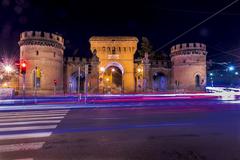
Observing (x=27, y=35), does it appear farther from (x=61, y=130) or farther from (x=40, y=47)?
(x=61, y=130)

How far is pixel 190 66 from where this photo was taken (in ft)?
136

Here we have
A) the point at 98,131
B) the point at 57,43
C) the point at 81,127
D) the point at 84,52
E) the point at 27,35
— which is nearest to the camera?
the point at 98,131

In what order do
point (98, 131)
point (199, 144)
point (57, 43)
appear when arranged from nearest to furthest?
point (199, 144), point (98, 131), point (57, 43)

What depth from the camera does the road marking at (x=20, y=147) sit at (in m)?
6.30

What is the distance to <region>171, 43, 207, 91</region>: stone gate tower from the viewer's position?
135 ft

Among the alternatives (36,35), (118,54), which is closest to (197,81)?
(118,54)

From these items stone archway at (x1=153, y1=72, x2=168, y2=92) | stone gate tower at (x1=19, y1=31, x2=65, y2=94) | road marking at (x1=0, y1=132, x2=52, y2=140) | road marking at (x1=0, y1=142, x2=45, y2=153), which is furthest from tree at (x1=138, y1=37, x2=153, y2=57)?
road marking at (x1=0, y1=142, x2=45, y2=153)

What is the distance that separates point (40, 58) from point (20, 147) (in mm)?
29780

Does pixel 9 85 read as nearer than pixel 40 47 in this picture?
No

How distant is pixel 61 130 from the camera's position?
8.60 meters

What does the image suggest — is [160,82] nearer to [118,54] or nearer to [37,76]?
[118,54]

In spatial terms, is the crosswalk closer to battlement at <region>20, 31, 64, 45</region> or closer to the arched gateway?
battlement at <region>20, 31, 64, 45</region>

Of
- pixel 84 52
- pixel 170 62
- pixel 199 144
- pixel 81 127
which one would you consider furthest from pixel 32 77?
pixel 199 144

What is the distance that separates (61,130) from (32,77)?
1092 inches
